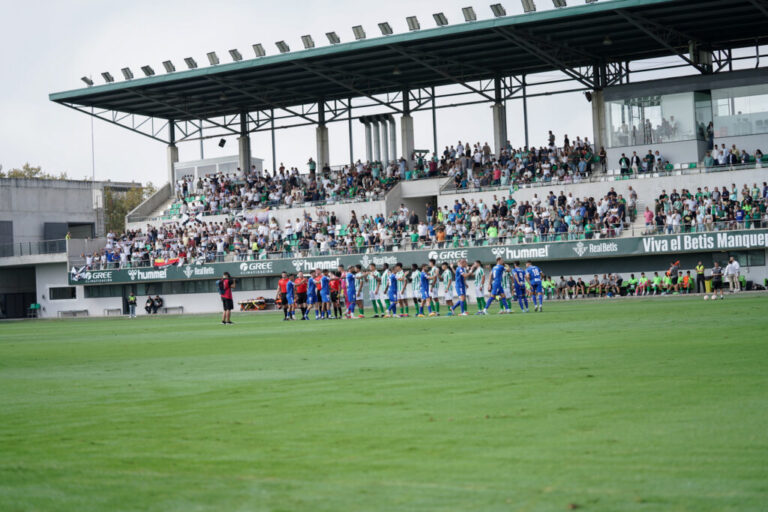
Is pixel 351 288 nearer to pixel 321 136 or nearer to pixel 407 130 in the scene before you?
pixel 407 130

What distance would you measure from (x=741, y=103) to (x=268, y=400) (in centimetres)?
4429

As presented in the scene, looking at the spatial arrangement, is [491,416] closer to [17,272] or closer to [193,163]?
[193,163]

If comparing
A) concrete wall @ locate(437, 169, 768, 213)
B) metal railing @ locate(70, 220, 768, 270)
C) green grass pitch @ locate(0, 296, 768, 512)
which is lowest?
green grass pitch @ locate(0, 296, 768, 512)

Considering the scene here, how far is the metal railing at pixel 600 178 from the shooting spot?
154ft

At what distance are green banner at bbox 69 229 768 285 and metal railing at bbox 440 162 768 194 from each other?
14.4 ft

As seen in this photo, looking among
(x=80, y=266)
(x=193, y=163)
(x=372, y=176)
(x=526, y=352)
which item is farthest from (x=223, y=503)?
(x=193, y=163)

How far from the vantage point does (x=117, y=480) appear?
672cm

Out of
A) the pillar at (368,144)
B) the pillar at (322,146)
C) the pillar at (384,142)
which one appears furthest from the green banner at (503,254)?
the pillar at (384,142)

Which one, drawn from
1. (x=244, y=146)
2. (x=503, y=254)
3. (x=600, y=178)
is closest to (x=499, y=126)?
(x=600, y=178)

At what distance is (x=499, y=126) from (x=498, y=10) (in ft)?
33.4

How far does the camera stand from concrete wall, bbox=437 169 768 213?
4612 cm

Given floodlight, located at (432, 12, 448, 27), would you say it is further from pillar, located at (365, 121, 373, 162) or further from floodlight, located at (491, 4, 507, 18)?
pillar, located at (365, 121, 373, 162)

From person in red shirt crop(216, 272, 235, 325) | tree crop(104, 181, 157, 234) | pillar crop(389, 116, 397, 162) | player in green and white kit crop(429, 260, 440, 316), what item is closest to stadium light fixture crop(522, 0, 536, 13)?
pillar crop(389, 116, 397, 162)

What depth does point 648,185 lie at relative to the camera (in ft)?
159
